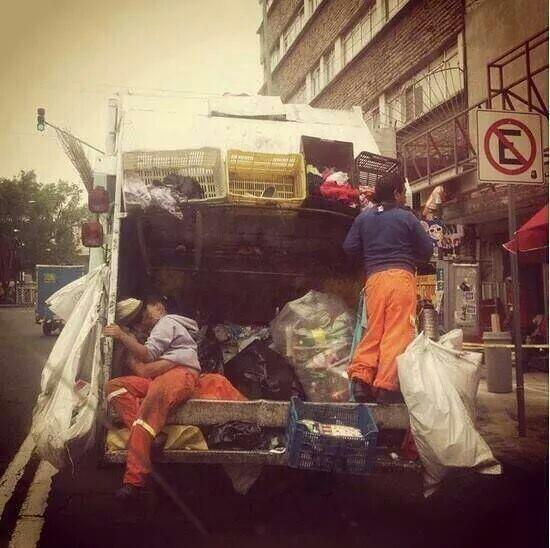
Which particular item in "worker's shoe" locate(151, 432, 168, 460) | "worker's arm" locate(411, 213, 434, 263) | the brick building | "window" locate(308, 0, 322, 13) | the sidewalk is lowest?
the sidewalk

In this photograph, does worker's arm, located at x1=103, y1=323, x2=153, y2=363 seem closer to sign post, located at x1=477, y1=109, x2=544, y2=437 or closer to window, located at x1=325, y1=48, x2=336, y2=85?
sign post, located at x1=477, y1=109, x2=544, y2=437

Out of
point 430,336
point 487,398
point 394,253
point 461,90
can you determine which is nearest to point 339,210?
point 394,253

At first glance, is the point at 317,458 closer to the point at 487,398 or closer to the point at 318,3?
the point at 487,398

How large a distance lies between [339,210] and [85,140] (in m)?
2.08

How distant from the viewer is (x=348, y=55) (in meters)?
16.1

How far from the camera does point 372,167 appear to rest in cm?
463

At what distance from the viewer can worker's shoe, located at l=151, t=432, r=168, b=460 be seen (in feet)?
10.7

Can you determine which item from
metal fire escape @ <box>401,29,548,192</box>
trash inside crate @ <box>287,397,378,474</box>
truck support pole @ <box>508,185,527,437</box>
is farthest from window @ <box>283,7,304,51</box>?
trash inside crate @ <box>287,397,378,474</box>

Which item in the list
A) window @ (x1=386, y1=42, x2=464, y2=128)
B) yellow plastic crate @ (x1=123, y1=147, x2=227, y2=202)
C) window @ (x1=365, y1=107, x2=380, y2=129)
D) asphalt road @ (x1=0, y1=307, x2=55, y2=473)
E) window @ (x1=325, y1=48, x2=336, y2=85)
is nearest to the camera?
yellow plastic crate @ (x1=123, y1=147, x2=227, y2=202)

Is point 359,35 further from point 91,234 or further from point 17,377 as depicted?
point 91,234

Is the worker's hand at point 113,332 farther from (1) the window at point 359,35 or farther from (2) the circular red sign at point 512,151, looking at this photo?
(1) the window at point 359,35

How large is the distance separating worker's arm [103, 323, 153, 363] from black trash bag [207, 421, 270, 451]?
0.63 meters

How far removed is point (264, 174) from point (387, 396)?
1.96 metres

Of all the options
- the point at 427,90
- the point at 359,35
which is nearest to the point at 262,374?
the point at 427,90
